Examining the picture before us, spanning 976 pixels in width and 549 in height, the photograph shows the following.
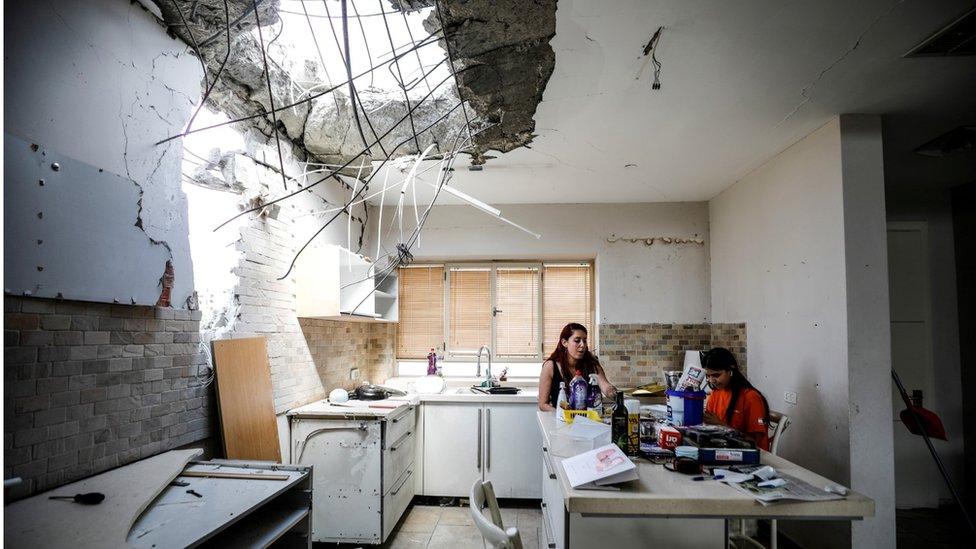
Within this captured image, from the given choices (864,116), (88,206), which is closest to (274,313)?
(88,206)

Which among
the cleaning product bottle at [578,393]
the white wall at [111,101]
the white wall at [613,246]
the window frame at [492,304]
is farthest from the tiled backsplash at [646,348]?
the white wall at [111,101]

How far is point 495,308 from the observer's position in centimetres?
534

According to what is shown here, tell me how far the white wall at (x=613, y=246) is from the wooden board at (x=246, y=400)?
2528mm

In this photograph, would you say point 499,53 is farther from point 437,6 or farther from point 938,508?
point 938,508

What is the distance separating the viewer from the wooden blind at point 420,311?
5.39 metres

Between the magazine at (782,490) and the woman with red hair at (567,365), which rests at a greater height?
the woman with red hair at (567,365)

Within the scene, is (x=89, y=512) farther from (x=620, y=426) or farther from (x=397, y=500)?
(x=397, y=500)

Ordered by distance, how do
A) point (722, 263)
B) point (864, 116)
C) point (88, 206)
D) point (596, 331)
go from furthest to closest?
point (596, 331) → point (722, 263) → point (864, 116) → point (88, 206)

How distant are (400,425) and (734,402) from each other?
7.64 feet

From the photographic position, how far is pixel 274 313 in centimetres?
319

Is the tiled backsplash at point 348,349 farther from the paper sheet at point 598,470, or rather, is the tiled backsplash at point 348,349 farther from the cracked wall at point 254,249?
the paper sheet at point 598,470

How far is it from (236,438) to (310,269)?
1.28 m

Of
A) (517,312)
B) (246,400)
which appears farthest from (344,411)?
(517,312)

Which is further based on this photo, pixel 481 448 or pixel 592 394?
pixel 481 448
